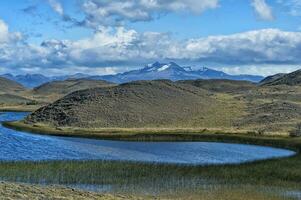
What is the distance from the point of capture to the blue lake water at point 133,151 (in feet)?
230

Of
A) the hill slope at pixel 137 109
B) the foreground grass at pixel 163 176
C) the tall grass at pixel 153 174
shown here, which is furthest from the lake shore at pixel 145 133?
the tall grass at pixel 153 174

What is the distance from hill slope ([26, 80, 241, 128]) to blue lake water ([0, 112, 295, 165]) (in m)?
33.3

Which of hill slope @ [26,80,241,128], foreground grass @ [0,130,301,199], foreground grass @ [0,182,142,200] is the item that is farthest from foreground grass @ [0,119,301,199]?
hill slope @ [26,80,241,128]

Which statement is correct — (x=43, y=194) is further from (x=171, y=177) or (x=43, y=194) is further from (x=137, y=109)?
(x=137, y=109)

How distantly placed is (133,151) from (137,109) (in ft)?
201

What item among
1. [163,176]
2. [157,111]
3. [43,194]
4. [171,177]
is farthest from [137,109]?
[43,194]

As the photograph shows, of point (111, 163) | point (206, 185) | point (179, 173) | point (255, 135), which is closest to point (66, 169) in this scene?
point (111, 163)

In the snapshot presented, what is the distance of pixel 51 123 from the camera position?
133 m

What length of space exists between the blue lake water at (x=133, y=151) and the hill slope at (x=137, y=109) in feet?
109

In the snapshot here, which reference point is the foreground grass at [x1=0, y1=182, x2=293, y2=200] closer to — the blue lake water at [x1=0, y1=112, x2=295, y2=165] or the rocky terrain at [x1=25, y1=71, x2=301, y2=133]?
the blue lake water at [x1=0, y1=112, x2=295, y2=165]

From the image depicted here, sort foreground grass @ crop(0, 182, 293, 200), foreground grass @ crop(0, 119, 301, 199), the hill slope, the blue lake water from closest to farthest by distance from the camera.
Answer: foreground grass @ crop(0, 182, 293, 200), foreground grass @ crop(0, 119, 301, 199), the blue lake water, the hill slope

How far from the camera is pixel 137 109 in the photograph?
142 metres

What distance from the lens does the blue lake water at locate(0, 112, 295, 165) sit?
7000 cm

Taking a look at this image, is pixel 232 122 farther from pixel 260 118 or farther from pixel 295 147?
pixel 295 147
